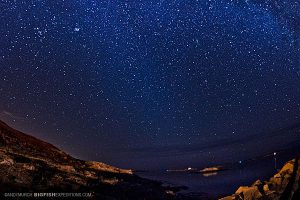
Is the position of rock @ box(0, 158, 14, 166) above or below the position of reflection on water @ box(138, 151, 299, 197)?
above

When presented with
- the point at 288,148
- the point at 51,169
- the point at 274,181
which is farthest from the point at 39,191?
the point at 288,148

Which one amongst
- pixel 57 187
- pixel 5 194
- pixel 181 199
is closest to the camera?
pixel 5 194

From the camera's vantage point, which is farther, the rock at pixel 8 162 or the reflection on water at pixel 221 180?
the reflection on water at pixel 221 180

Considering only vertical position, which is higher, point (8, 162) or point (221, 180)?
point (8, 162)

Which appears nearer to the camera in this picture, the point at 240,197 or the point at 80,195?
the point at 80,195

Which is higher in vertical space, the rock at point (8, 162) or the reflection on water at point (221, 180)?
the rock at point (8, 162)

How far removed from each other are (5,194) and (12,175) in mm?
3079

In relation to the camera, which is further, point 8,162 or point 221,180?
point 221,180

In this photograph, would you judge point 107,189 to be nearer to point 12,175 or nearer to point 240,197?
point 12,175

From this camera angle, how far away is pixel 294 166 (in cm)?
2531

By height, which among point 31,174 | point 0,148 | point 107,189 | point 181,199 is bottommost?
point 181,199

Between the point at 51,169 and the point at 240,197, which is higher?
the point at 51,169

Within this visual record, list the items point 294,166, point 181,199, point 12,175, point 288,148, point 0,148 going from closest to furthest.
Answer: point 12,175 → point 0,148 → point 294,166 → point 181,199 → point 288,148

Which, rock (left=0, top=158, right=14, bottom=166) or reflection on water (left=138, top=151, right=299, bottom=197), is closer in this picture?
rock (left=0, top=158, right=14, bottom=166)
